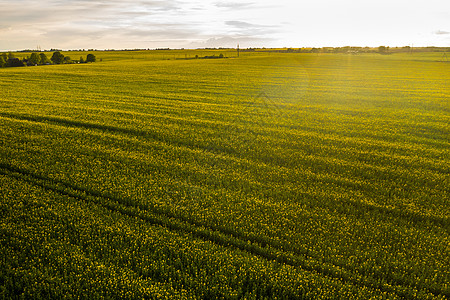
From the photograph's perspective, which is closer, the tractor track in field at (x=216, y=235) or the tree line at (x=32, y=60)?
the tractor track in field at (x=216, y=235)

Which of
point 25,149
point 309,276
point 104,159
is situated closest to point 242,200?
point 309,276

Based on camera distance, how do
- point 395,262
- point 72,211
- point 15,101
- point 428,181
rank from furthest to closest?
point 15,101, point 428,181, point 72,211, point 395,262

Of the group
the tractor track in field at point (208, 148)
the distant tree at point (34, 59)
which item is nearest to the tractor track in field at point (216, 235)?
the tractor track in field at point (208, 148)

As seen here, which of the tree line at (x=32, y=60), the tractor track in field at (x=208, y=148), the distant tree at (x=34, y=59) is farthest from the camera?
the distant tree at (x=34, y=59)

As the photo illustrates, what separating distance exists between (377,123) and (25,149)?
17.8 metres

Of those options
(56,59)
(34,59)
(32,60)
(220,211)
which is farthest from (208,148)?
(56,59)

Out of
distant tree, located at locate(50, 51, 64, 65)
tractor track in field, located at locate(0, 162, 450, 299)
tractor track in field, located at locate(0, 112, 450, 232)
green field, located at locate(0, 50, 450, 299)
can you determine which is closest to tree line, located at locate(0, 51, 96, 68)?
distant tree, located at locate(50, 51, 64, 65)

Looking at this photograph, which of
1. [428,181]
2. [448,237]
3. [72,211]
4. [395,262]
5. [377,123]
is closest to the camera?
[395,262]

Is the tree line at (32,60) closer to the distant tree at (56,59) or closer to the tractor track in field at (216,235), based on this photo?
the distant tree at (56,59)

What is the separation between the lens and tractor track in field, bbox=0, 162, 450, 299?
536 cm

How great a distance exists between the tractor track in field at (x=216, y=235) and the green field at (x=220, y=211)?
0.03 metres

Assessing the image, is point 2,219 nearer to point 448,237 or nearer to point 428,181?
point 448,237

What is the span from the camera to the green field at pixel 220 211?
528 cm

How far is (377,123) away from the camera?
17.2 metres
